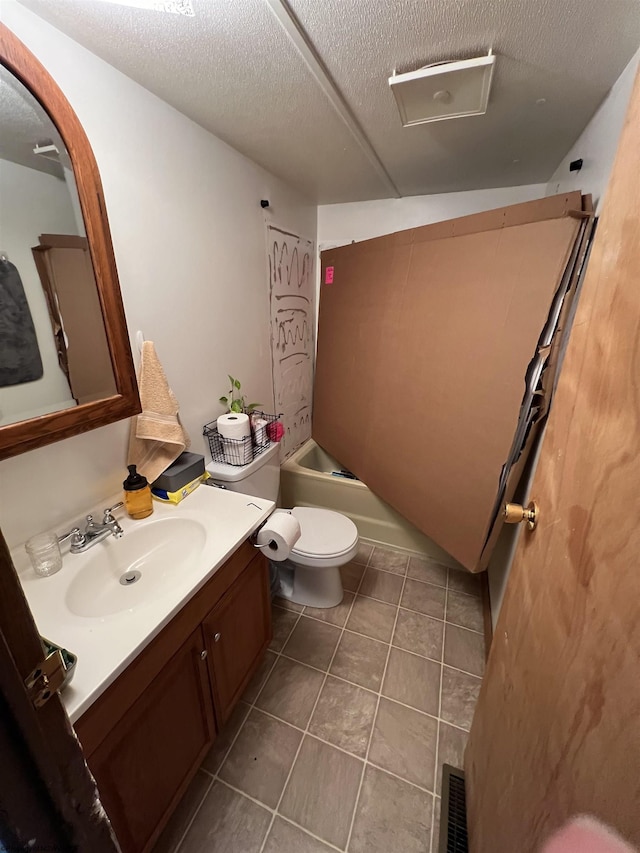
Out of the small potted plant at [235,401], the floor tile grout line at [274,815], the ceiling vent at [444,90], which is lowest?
the floor tile grout line at [274,815]

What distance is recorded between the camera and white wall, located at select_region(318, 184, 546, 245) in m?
2.09

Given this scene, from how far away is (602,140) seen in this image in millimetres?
1145

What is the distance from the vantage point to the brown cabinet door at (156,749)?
0.76m

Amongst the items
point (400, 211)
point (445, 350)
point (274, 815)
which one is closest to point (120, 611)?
point (274, 815)

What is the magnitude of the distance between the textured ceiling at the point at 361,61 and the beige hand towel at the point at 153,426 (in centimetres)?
84

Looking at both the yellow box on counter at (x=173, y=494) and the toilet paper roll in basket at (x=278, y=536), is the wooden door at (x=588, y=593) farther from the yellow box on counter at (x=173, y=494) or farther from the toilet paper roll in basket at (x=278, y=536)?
the yellow box on counter at (x=173, y=494)

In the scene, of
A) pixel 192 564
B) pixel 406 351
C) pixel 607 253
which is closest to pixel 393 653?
pixel 192 564

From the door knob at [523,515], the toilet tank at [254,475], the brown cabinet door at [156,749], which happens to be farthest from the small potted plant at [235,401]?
the door knob at [523,515]

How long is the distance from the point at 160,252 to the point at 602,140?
5.32 feet

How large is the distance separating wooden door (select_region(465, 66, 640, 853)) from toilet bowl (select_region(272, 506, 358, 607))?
92 cm

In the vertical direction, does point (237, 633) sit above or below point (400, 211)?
below

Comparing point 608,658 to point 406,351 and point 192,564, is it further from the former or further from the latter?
point 406,351

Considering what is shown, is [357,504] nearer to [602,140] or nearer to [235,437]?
[235,437]

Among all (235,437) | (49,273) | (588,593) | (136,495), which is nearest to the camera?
(588,593)
